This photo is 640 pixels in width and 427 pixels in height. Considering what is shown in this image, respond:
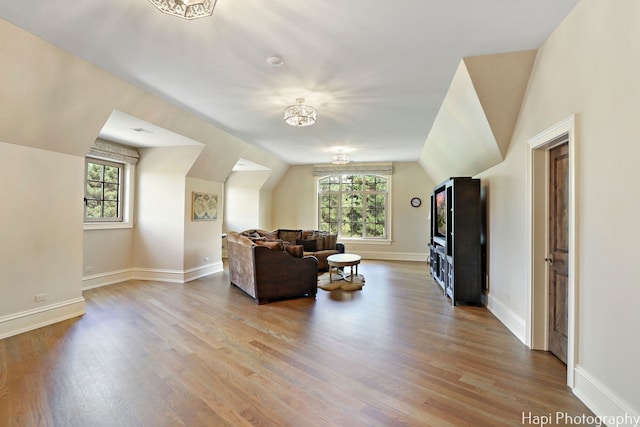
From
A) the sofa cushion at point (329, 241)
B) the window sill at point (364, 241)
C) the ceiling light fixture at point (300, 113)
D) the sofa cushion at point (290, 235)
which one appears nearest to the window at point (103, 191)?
the sofa cushion at point (290, 235)

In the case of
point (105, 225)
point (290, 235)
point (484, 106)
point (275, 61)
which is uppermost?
point (275, 61)

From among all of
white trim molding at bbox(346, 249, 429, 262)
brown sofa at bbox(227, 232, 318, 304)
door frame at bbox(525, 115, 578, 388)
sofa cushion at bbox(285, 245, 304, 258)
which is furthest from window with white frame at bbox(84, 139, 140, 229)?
door frame at bbox(525, 115, 578, 388)

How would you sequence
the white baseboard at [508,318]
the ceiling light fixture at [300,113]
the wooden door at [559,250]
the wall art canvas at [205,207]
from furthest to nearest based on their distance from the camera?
the wall art canvas at [205,207]
the ceiling light fixture at [300,113]
the white baseboard at [508,318]
the wooden door at [559,250]

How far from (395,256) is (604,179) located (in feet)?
21.3

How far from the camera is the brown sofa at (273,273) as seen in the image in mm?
4273

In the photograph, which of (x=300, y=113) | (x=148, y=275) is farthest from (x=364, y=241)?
(x=300, y=113)

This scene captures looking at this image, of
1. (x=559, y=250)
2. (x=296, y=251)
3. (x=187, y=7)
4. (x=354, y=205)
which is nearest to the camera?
(x=187, y=7)

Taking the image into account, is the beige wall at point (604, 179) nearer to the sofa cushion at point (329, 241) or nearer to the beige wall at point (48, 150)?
the beige wall at point (48, 150)

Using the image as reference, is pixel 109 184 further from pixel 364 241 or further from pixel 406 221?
pixel 406 221

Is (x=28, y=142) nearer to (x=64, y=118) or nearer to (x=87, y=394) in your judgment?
(x=64, y=118)

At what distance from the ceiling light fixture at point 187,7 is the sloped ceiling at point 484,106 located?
2299 millimetres

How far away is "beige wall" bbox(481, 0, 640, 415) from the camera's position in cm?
166

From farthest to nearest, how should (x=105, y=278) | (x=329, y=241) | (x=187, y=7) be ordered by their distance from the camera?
(x=329, y=241) → (x=105, y=278) → (x=187, y=7)

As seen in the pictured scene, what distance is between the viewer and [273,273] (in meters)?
4.34
